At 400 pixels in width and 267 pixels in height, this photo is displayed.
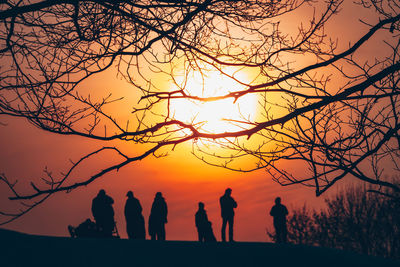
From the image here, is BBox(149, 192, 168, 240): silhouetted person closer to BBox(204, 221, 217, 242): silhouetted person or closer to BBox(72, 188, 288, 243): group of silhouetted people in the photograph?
BBox(72, 188, 288, 243): group of silhouetted people

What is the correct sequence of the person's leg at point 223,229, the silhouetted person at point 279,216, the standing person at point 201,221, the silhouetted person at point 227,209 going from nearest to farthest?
A: 1. the silhouetted person at point 227,209
2. the person's leg at point 223,229
3. the silhouetted person at point 279,216
4. the standing person at point 201,221

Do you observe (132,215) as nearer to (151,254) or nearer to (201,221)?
(201,221)

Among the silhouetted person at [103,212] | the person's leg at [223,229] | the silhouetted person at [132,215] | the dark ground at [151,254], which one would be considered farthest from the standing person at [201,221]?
the dark ground at [151,254]

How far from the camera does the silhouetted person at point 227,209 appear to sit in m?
14.6

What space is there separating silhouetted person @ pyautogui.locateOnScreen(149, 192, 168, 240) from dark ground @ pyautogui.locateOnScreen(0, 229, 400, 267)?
4.16m

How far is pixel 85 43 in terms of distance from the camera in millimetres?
8992

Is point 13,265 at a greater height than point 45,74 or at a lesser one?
lesser

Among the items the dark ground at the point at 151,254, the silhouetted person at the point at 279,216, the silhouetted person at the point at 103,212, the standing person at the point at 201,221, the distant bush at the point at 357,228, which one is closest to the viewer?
the dark ground at the point at 151,254

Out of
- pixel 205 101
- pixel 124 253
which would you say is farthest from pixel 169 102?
pixel 124 253

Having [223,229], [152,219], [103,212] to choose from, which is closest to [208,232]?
[223,229]

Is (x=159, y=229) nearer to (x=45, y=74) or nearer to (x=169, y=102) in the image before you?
(x=45, y=74)

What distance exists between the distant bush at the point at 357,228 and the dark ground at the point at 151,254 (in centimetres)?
2225

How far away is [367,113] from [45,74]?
5.19 metres

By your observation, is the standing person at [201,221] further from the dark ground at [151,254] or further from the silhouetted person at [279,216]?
the dark ground at [151,254]
